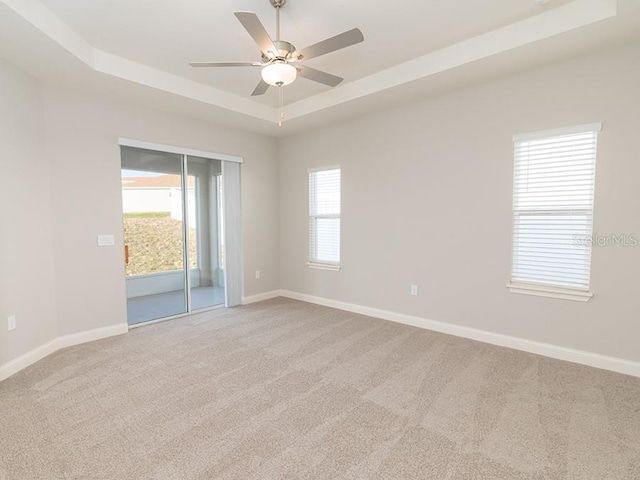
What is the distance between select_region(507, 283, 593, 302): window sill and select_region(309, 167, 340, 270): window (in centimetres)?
235

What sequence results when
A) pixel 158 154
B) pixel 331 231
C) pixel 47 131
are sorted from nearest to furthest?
1. pixel 47 131
2. pixel 158 154
3. pixel 331 231

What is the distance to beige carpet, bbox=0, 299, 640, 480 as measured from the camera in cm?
179

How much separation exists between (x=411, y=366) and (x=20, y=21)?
4080mm

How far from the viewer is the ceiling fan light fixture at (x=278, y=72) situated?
7.68 ft

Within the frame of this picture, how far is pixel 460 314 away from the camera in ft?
12.1

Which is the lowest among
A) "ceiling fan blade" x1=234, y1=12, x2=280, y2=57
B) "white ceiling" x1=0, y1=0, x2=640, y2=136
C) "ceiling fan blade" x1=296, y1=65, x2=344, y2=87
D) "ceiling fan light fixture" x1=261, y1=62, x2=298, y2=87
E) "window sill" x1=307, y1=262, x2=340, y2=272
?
"window sill" x1=307, y1=262, x2=340, y2=272

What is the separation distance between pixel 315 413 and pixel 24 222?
3.16 meters

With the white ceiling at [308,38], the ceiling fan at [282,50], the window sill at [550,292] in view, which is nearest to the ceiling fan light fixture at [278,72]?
the ceiling fan at [282,50]

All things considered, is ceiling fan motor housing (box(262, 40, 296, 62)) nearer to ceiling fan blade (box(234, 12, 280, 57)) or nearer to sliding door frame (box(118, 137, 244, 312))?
ceiling fan blade (box(234, 12, 280, 57))

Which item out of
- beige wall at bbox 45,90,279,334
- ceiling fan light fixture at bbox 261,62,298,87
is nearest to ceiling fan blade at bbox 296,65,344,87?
ceiling fan light fixture at bbox 261,62,298,87

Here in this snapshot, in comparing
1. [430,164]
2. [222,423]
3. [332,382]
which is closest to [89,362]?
[222,423]

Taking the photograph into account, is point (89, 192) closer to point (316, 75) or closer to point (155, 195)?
point (155, 195)

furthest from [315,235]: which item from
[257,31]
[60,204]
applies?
[257,31]

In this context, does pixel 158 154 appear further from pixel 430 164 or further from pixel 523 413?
pixel 523 413
